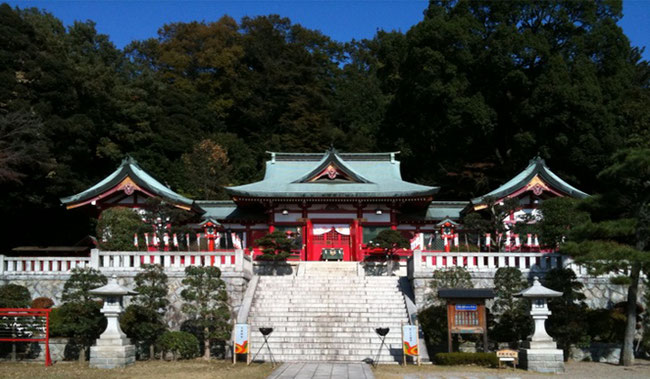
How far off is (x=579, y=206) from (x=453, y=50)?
2234 centimetres

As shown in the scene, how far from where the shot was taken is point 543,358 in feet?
53.7

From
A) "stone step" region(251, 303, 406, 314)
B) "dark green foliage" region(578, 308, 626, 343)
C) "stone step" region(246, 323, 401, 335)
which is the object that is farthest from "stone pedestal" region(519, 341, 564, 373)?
"stone step" region(251, 303, 406, 314)

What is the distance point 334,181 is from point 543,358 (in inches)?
640

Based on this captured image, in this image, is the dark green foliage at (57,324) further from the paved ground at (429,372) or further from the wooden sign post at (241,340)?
the paved ground at (429,372)

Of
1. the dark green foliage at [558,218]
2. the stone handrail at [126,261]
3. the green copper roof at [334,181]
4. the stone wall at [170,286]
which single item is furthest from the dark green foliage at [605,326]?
the stone handrail at [126,261]

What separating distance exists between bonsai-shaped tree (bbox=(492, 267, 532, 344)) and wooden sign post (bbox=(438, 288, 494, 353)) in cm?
161

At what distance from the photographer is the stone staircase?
18125 millimetres

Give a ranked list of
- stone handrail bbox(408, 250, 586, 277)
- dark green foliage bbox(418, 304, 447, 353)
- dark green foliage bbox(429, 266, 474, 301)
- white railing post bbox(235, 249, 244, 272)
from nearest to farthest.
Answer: dark green foliage bbox(418, 304, 447, 353) < dark green foliage bbox(429, 266, 474, 301) < stone handrail bbox(408, 250, 586, 277) < white railing post bbox(235, 249, 244, 272)

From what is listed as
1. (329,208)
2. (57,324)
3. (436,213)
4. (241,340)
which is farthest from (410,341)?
(436,213)

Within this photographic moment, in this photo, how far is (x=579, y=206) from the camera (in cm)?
1892

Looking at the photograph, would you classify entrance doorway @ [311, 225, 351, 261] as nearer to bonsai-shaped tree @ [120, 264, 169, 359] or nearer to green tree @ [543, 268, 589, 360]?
bonsai-shaped tree @ [120, 264, 169, 359]

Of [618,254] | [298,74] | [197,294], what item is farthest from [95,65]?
[618,254]

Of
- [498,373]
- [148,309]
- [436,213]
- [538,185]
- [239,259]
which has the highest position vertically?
[538,185]

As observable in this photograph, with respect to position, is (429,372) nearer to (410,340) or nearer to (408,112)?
(410,340)
